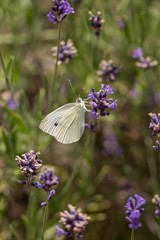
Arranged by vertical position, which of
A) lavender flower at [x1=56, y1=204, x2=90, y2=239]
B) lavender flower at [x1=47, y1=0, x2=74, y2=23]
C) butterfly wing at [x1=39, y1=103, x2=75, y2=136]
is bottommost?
lavender flower at [x1=56, y1=204, x2=90, y2=239]

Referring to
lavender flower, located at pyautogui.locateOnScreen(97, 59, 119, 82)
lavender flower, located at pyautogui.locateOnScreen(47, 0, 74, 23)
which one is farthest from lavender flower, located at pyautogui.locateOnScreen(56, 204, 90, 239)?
lavender flower, located at pyautogui.locateOnScreen(97, 59, 119, 82)

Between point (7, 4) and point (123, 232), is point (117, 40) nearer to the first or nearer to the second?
point (7, 4)

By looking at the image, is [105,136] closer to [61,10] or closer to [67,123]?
[67,123]

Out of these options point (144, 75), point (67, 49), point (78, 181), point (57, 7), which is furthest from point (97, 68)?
point (57, 7)

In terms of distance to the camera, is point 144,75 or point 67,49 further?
point 144,75

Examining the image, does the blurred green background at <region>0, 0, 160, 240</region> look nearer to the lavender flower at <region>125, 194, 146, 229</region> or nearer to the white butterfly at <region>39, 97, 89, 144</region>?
the white butterfly at <region>39, 97, 89, 144</region>

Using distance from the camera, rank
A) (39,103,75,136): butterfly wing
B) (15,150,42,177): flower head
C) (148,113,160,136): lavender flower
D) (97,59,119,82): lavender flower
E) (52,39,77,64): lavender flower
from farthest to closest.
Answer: (97,59,119,82): lavender flower
(52,39,77,64): lavender flower
(39,103,75,136): butterfly wing
(148,113,160,136): lavender flower
(15,150,42,177): flower head

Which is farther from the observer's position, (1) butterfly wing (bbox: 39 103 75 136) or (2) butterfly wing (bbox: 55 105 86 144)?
(2) butterfly wing (bbox: 55 105 86 144)

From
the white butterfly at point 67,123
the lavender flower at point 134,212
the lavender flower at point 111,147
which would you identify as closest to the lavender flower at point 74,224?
the lavender flower at point 134,212

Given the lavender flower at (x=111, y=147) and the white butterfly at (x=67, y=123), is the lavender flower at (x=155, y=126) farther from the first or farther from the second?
the lavender flower at (x=111, y=147)
